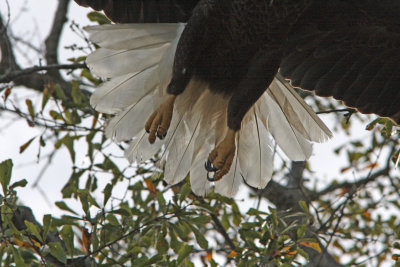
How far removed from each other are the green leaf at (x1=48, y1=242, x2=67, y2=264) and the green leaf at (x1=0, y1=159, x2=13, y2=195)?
0.36m

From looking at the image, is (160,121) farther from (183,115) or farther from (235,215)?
(235,215)

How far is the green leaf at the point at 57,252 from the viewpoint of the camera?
309cm

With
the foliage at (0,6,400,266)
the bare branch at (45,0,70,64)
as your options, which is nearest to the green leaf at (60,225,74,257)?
the foliage at (0,6,400,266)

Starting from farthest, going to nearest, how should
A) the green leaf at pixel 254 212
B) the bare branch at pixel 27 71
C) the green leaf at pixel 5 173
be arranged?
the bare branch at pixel 27 71
the green leaf at pixel 254 212
the green leaf at pixel 5 173

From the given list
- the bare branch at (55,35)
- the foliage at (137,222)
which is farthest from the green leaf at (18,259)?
the bare branch at (55,35)

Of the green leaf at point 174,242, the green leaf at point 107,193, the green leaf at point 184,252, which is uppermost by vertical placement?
the green leaf at point 107,193

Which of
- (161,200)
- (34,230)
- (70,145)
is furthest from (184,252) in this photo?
(70,145)

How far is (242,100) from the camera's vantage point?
3.74 m

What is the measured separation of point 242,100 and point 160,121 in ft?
1.56

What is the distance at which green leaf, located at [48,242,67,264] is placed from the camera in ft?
10.1

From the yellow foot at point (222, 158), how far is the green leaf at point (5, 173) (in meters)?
1.17

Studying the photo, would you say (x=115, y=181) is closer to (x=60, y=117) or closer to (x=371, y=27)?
(x=60, y=117)

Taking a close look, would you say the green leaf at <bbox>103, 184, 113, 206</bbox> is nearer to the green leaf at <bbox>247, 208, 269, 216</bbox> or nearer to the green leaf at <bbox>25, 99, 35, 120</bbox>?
the green leaf at <bbox>247, 208, 269, 216</bbox>

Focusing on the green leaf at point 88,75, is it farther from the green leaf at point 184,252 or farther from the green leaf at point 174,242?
the green leaf at point 184,252
